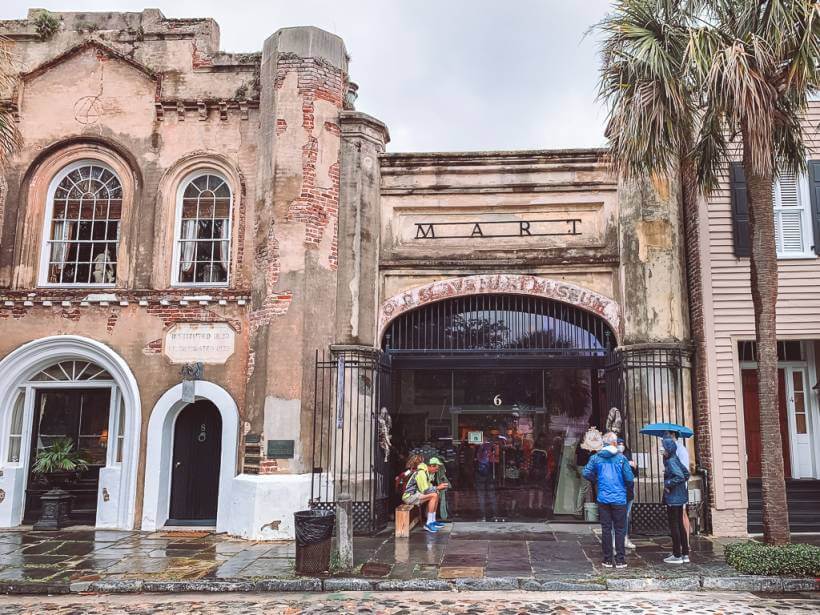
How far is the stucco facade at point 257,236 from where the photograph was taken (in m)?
12.8

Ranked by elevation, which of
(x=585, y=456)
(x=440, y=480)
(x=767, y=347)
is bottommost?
(x=440, y=480)

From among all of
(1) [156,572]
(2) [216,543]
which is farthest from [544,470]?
(1) [156,572]

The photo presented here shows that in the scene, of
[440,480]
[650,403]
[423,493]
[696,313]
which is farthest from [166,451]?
[696,313]

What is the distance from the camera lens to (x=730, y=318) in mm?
12359

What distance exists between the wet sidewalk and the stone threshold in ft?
0.04

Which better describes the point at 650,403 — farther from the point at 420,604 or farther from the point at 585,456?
the point at 420,604

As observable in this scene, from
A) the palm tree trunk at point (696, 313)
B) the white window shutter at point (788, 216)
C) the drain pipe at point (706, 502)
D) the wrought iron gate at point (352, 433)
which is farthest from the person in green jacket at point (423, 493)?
the white window shutter at point (788, 216)

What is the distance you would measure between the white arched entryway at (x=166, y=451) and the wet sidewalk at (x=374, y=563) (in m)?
0.56

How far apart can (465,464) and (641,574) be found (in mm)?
5310

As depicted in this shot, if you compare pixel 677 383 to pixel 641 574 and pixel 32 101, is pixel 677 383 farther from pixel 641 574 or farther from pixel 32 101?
pixel 32 101

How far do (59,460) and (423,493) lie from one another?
21.7 ft

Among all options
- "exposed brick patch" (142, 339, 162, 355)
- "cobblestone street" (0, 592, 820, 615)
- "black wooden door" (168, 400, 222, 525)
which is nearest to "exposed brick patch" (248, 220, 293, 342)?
"black wooden door" (168, 400, 222, 525)

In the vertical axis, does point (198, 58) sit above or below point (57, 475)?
above

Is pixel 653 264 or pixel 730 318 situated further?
pixel 653 264
